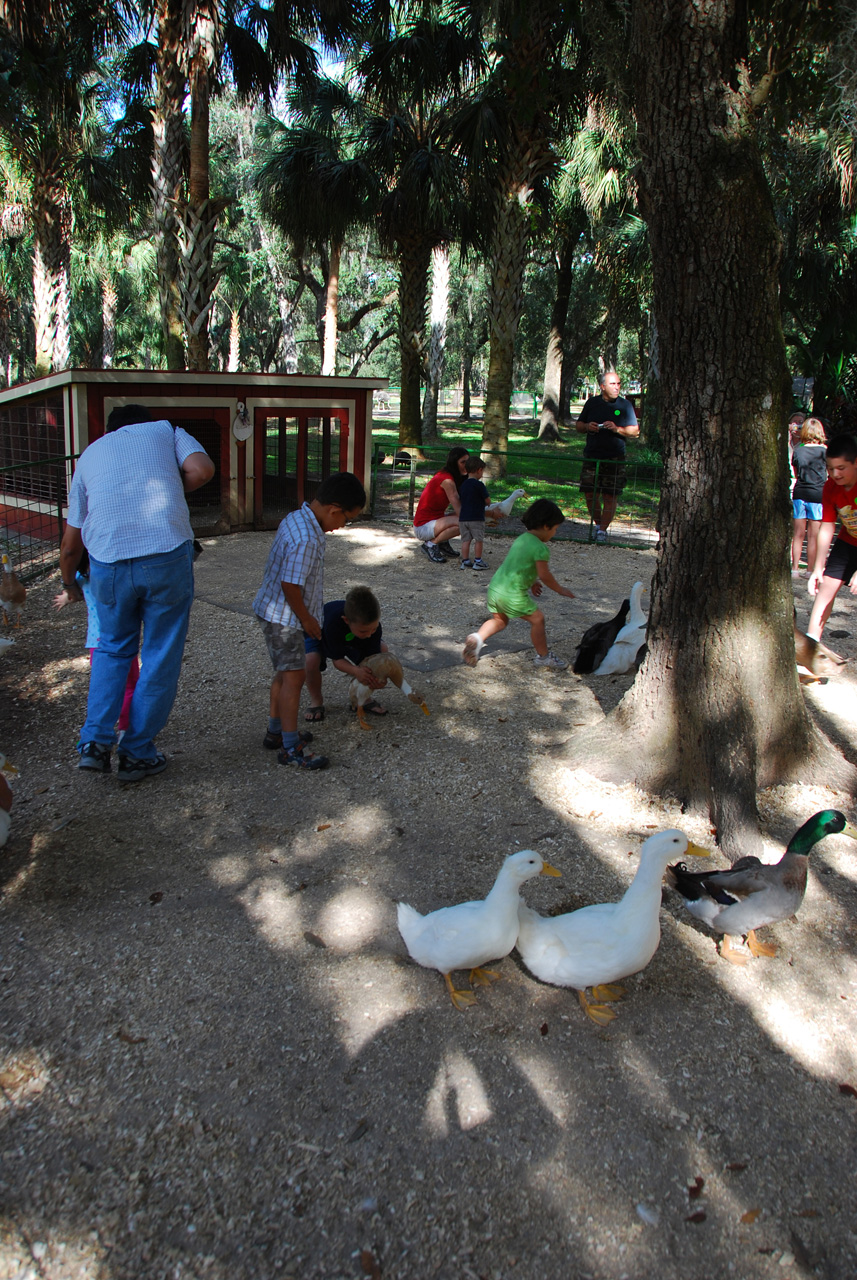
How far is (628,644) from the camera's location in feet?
19.1

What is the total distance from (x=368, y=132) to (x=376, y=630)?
15.7m

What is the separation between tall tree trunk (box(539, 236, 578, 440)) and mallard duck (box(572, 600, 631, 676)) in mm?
18485

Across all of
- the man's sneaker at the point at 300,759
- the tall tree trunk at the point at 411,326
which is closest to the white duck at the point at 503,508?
the man's sneaker at the point at 300,759

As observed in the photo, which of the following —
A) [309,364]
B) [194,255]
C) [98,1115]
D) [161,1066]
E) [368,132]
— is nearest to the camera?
[98,1115]

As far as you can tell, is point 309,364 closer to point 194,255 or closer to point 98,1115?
point 194,255

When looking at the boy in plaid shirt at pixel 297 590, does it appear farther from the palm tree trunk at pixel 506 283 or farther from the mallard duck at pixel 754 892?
the palm tree trunk at pixel 506 283

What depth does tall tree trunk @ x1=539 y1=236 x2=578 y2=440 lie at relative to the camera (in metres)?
23.1

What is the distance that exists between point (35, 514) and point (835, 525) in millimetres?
9346

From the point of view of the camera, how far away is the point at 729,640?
399cm

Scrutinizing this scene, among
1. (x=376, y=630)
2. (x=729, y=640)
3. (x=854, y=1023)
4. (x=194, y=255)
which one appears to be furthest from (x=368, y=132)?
(x=854, y=1023)

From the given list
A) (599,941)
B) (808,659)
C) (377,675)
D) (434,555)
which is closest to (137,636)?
(377,675)

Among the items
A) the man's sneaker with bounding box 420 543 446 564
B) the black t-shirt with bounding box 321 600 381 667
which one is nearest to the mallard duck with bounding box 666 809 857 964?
the black t-shirt with bounding box 321 600 381 667

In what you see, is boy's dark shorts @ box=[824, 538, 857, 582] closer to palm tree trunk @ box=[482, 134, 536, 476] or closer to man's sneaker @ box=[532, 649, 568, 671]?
man's sneaker @ box=[532, 649, 568, 671]

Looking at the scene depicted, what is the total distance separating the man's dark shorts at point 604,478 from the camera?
11.2 m
